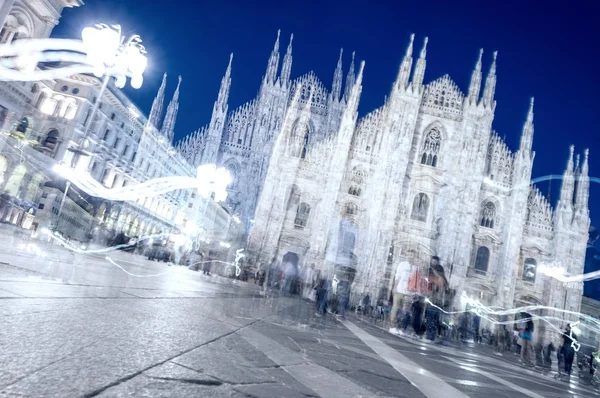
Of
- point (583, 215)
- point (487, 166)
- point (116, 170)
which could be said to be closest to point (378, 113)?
point (487, 166)

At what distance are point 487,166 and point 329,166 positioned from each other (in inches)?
473

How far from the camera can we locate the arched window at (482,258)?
2562 cm

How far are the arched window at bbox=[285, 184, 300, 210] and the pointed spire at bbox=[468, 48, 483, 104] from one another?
15.0 metres

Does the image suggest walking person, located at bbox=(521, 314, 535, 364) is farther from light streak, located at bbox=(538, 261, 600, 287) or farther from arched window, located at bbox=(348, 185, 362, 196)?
arched window, located at bbox=(348, 185, 362, 196)

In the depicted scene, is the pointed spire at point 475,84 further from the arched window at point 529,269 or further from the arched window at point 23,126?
the arched window at point 23,126

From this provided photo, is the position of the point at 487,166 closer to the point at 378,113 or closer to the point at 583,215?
the point at 583,215

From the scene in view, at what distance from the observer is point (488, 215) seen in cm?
2655

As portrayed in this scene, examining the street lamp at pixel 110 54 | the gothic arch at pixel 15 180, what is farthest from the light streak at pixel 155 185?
the street lamp at pixel 110 54

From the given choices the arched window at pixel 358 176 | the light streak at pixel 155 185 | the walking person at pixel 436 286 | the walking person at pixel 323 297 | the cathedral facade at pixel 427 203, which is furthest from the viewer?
the arched window at pixel 358 176

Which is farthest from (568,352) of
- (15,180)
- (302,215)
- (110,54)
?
(15,180)

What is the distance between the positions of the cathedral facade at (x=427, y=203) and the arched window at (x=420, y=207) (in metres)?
0.08

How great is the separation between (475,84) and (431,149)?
6.15 meters

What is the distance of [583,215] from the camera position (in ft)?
83.4

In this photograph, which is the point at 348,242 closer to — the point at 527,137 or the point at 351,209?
the point at 351,209
